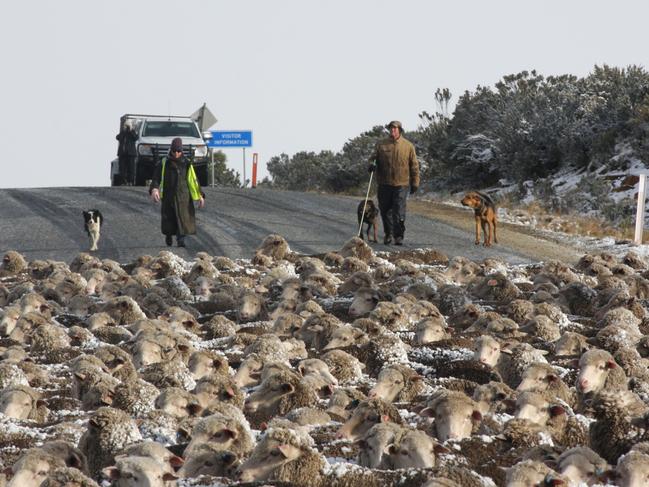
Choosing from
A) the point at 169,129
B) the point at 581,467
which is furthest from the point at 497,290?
the point at 169,129

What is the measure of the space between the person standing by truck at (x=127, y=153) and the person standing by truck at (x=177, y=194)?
54.1 ft

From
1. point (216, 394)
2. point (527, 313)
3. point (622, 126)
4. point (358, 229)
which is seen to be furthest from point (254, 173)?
point (216, 394)

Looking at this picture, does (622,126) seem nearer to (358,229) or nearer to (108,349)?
(358,229)

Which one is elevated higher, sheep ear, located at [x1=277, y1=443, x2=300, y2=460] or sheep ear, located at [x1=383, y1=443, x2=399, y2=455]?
sheep ear, located at [x1=277, y1=443, x2=300, y2=460]

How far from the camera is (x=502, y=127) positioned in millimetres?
38750

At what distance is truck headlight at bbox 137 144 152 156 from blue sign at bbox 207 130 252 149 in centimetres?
968

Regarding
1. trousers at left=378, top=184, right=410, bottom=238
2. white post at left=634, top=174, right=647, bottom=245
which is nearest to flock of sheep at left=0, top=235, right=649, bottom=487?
trousers at left=378, top=184, right=410, bottom=238

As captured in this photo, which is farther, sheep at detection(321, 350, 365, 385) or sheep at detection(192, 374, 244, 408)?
sheep at detection(321, 350, 365, 385)

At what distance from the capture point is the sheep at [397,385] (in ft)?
34.8

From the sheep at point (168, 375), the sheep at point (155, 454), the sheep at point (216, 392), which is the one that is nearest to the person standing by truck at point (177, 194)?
the sheep at point (168, 375)

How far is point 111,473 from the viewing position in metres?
7.51

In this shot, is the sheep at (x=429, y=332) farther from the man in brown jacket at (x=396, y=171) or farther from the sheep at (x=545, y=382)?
the man in brown jacket at (x=396, y=171)

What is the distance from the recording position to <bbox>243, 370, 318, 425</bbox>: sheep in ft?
33.3

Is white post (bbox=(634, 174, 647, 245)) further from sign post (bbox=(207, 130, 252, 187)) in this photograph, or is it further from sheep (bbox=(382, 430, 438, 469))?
sign post (bbox=(207, 130, 252, 187))
